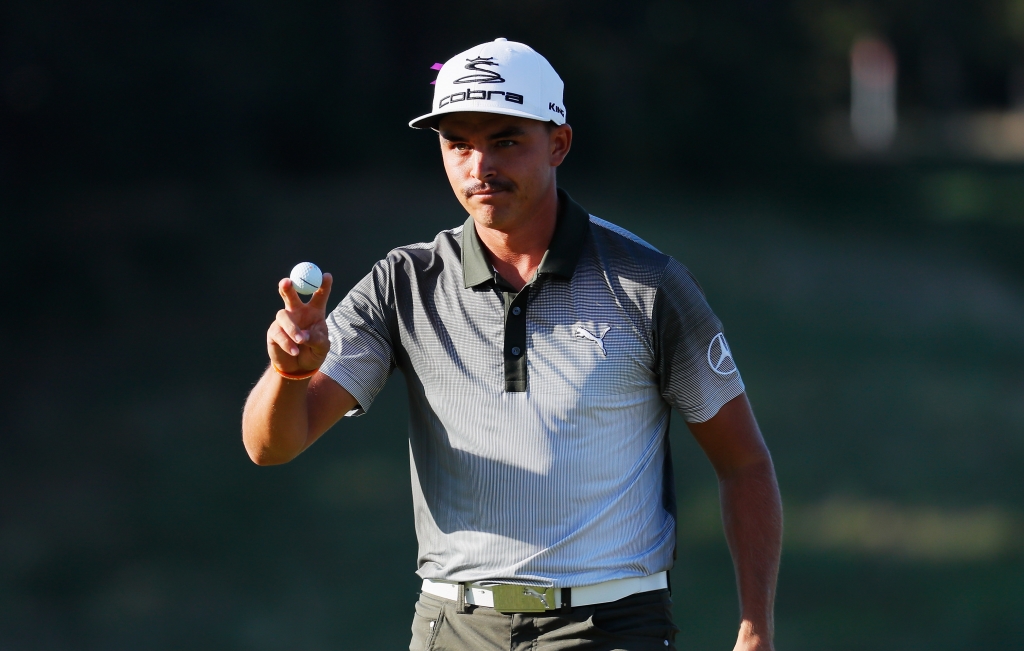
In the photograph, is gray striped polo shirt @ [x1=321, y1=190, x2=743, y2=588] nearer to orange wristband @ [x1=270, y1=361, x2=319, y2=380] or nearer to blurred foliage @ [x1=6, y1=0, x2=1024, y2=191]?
orange wristband @ [x1=270, y1=361, x2=319, y2=380]

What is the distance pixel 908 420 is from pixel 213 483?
20.8 feet

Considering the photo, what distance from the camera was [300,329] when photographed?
2346 millimetres

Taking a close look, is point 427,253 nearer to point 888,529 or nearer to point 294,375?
point 294,375

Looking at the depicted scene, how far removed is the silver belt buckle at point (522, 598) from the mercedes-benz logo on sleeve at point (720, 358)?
539mm

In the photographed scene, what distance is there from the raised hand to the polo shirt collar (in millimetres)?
383

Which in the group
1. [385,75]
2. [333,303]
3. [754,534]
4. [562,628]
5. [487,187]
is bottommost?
[562,628]

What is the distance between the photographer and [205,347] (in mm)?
10945

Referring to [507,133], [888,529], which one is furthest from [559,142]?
[888,529]

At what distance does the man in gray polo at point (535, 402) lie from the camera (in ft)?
8.41

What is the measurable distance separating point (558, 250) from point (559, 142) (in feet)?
0.85

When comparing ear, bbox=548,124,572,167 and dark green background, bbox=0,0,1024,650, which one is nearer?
ear, bbox=548,124,572,167

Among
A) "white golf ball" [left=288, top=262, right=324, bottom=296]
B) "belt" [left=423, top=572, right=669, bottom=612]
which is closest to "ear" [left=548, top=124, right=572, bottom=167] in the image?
"white golf ball" [left=288, top=262, right=324, bottom=296]

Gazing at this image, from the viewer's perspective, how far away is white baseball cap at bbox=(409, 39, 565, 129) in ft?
8.44

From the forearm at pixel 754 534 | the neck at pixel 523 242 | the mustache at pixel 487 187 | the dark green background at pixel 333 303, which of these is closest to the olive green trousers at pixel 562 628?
the forearm at pixel 754 534
